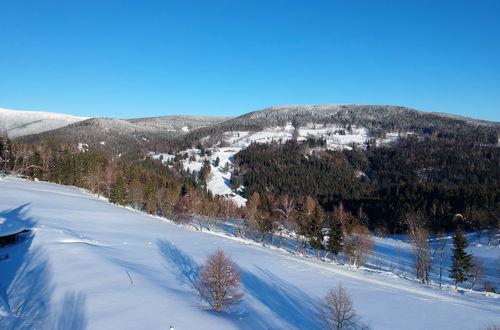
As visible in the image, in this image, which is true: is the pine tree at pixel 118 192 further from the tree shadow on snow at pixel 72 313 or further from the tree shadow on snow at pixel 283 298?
the tree shadow on snow at pixel 72 313

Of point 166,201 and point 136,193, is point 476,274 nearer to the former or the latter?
point 166,201

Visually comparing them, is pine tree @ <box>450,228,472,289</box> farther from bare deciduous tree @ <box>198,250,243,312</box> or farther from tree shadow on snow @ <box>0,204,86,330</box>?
tree shadow on snow @ <box>0,204,86,330</box>

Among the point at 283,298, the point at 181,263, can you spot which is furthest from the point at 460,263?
the point at 181,263

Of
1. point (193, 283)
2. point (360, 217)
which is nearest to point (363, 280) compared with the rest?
point (193, 283)

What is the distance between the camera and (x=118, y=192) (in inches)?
3056

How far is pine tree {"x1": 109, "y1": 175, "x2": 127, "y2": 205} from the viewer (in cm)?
7725

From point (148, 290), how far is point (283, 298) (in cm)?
1384

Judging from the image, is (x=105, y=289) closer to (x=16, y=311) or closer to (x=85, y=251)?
(x=16, y=311)

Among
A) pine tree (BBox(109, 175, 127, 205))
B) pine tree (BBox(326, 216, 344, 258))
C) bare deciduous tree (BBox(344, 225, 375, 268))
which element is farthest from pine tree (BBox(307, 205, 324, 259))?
pine tree (BBox(109, 175, 127, 205))

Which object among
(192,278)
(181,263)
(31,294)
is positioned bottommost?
(181,263)

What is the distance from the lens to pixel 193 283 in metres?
26.0

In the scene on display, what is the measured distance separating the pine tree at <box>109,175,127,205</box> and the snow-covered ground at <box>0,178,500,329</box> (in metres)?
30.4

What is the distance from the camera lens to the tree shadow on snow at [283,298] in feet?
77.9

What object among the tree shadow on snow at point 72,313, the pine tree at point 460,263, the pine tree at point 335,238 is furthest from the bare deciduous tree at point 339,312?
the pine tree at point 460,263
